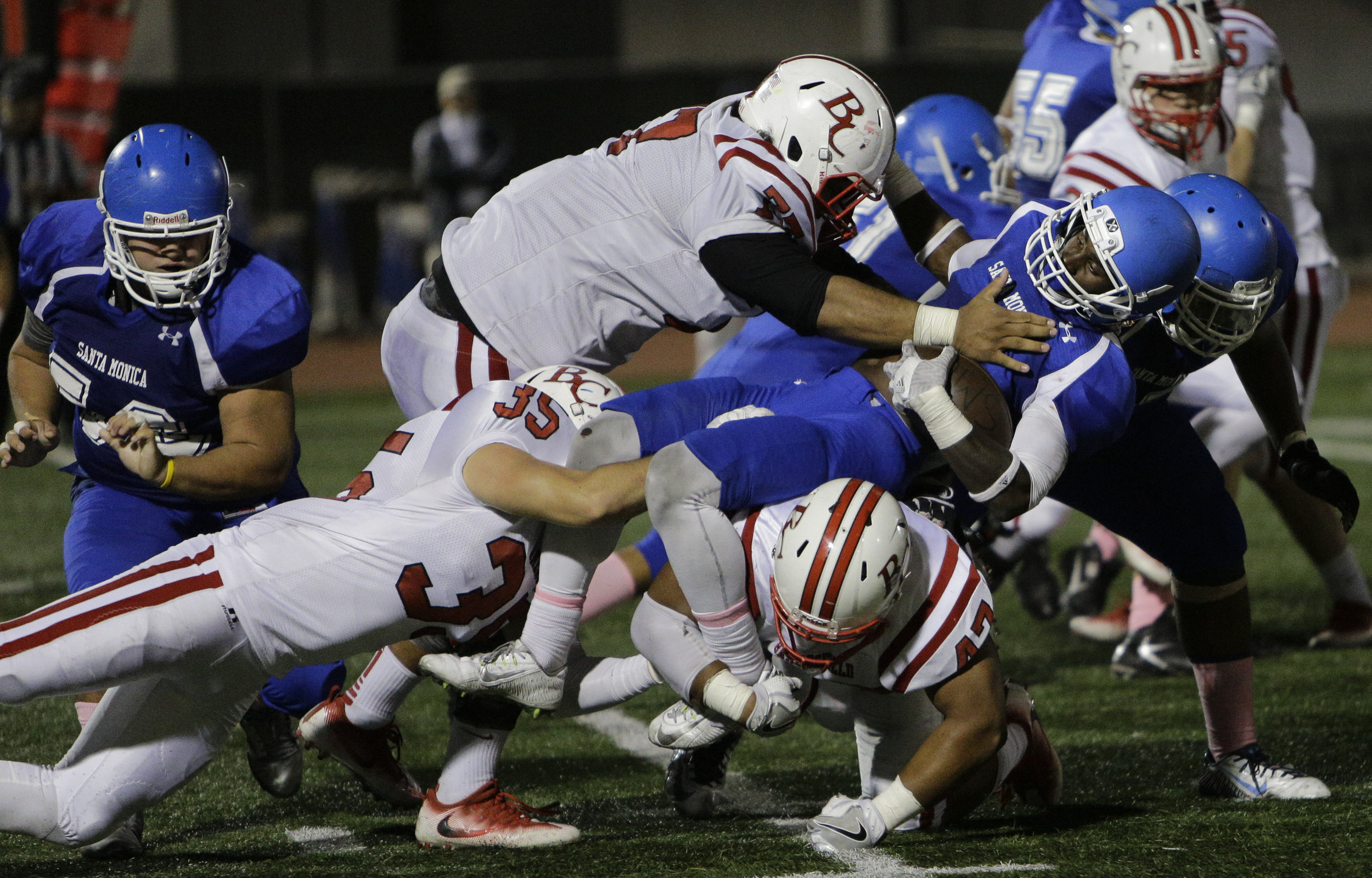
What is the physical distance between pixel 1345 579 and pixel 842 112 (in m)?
2.72

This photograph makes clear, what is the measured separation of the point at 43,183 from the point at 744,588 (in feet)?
21.2

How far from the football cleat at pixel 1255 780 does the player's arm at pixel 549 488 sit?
1530 millimetres

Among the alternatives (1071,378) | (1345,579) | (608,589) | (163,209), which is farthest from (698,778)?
(1345,579)

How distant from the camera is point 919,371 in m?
3.07

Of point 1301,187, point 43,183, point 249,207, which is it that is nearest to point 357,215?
point 249,207

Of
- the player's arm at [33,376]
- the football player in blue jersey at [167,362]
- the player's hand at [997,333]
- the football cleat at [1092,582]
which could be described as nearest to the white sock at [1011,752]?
the player's hand at [997,333]

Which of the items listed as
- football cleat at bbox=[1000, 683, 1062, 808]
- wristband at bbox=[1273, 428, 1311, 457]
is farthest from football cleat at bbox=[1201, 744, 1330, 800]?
wristband at bbox=[1273, 428, 1311, 457]

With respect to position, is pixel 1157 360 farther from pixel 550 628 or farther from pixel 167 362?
pixel 167 362

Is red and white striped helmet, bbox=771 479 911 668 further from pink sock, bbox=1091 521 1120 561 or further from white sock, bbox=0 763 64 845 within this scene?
pink sock, bbox=1091 521 1120 561

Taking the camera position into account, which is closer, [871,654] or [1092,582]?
[871,654]

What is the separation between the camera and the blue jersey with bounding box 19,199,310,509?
3.43 m

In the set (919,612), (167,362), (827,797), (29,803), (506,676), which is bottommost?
(827,797)

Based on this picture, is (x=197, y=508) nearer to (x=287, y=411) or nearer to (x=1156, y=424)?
(x=287, y=411)

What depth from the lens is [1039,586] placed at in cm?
553
